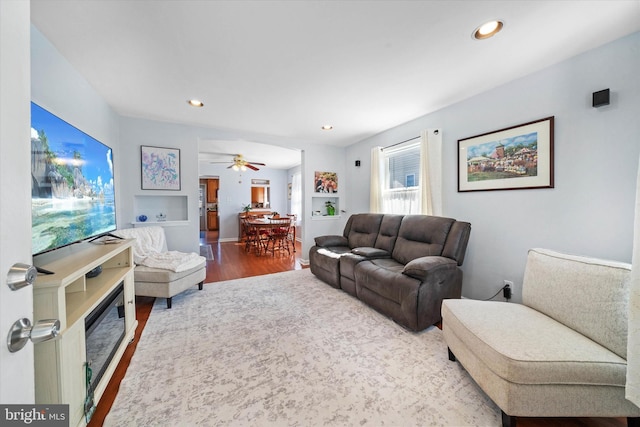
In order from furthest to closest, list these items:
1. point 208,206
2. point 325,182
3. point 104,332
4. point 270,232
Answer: point 208,206 < point 270,232 < point 325,182 < point 104,332

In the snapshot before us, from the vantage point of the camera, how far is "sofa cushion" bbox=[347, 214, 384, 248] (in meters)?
3.39

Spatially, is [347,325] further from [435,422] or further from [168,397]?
[168,397]

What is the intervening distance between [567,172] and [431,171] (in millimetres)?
1235

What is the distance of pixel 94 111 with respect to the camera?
2432 mm

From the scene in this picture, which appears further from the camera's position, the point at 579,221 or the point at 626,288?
the point at 579,221

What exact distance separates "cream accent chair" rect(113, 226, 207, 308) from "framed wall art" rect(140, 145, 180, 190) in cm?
80

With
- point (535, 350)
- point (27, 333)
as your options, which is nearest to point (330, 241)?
point (535, 350)

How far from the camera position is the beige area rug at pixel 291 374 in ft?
4.18

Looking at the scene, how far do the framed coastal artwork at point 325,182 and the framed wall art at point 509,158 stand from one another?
8.03ft

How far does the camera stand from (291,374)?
1.57 metres

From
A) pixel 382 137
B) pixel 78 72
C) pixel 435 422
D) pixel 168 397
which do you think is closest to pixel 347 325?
pixel 435 422

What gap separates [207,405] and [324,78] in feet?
8.68

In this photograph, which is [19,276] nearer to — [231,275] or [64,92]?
[64,92]

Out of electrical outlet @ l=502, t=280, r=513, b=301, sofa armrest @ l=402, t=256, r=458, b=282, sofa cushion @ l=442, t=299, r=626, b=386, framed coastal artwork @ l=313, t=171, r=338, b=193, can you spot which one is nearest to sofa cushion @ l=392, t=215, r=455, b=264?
sofa armrest @ l=402, t=256, r=458, b=282
